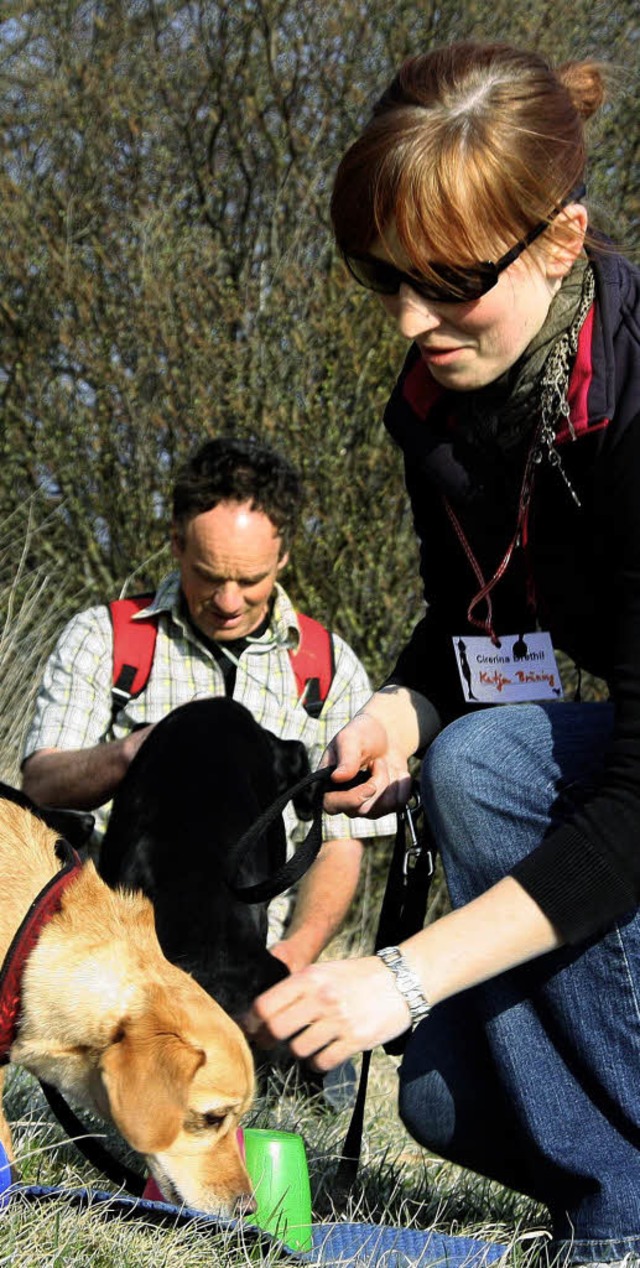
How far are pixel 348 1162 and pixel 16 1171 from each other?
26.2 inches

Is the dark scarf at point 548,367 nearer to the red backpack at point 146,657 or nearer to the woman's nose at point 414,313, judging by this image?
the woman's nose at point 414,313

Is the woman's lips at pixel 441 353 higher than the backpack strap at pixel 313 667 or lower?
higher

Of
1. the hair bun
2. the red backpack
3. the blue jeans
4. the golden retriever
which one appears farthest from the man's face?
the hair bun

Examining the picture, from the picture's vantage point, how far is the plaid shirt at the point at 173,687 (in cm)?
436

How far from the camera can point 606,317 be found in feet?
7.88

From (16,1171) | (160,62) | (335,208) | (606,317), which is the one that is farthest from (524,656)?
(160,62)

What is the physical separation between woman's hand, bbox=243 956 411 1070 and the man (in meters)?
2.25

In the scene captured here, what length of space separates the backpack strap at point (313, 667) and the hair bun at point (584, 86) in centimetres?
244

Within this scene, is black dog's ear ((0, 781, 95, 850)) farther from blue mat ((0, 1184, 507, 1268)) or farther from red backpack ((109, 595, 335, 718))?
blue mat ((0, 1184, 507, 1268))

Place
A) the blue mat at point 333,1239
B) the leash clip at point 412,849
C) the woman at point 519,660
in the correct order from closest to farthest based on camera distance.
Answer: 1. the woman at point 519,660
2. the blue mat at point 333,1239
3. the leash clip at point 412,849

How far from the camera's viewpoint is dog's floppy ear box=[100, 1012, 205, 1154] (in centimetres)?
254

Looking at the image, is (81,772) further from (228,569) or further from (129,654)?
(228,569)

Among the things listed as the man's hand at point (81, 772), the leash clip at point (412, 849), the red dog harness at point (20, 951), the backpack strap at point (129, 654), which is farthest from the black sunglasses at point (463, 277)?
the backpack strap at point (129, 654)

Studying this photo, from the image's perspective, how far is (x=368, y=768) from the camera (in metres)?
2.71
